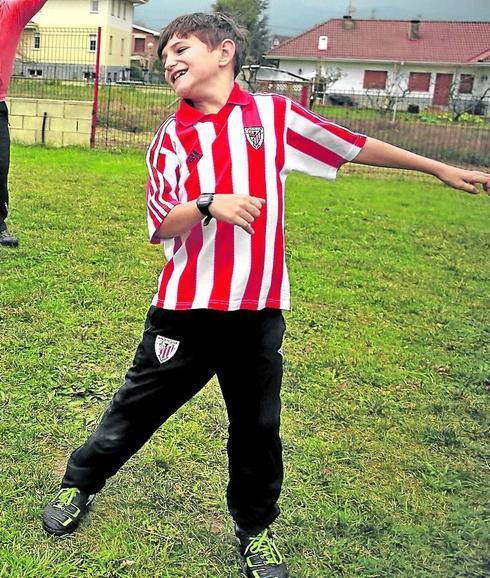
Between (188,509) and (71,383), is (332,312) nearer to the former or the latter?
(71,383)

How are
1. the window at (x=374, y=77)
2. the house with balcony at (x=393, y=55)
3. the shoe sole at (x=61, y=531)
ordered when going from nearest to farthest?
1. the shoe sole at (x=61, y=531)
2. the house with balcony at (x=393, y=55)
3. the window at (x=374, y=77)

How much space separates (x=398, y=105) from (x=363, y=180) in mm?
6217

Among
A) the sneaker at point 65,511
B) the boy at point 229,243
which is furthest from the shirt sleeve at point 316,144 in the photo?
the sneaker at point 65,511

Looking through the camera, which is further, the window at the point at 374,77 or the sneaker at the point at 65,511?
the window at the point at 374,77

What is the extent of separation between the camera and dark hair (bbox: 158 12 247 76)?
6.62ft

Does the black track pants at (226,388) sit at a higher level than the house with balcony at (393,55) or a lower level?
lower

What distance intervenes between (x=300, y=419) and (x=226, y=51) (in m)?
1.78

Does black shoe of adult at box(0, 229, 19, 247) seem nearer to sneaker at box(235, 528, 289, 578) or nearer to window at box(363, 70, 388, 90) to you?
sneaker at box(235, 528, 289, 578)

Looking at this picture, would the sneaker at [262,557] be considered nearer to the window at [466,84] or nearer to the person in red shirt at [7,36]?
the person in red shirt at [7,36]

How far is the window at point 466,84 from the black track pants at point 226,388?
83.8 ft

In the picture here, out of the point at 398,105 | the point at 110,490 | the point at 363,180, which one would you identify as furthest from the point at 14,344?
the point at 398,105

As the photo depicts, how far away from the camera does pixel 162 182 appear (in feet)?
6.57

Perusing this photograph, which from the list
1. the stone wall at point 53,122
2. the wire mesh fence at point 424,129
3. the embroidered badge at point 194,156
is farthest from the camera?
the wire mesh fence at point 424,129

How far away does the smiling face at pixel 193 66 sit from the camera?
2006mm
